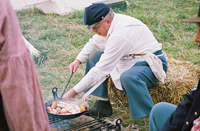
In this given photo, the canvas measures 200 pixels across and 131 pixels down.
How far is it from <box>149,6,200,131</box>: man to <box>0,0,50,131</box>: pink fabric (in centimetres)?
99

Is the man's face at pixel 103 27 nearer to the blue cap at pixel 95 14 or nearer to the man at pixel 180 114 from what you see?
the blue cap at pixel 95 14

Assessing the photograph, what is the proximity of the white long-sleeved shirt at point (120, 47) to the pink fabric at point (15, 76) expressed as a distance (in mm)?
1683

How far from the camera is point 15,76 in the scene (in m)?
0.87

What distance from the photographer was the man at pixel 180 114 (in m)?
1.43

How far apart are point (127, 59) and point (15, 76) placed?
7.08 feet

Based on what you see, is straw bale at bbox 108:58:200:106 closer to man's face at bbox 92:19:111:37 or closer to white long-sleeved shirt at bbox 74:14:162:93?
white long-sleeved shirt at bbox 74:14:162:93

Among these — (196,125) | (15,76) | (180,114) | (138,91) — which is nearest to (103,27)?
(138,91)

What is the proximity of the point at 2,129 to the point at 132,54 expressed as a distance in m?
2.13

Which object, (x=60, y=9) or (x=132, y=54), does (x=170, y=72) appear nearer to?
(x=132, y=54)

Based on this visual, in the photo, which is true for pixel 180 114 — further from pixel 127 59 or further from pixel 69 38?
pixel 69 38

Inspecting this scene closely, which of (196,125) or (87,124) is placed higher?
(196,125)

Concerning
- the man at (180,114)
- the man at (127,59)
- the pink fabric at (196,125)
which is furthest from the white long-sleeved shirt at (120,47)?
the pink fabric at (196,125)

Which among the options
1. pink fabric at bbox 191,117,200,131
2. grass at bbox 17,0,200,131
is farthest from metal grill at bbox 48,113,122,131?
grass at bbox 17,0,200,131

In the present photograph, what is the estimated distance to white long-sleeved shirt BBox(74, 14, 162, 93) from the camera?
8.75 ft
